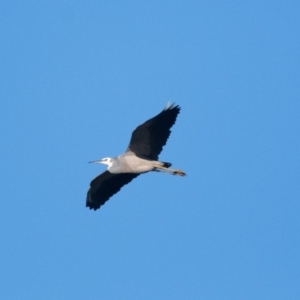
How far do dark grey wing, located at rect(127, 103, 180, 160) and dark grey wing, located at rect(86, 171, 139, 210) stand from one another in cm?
150

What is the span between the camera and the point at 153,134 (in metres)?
20.6

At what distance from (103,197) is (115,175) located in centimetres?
78

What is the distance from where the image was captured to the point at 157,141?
20.8m

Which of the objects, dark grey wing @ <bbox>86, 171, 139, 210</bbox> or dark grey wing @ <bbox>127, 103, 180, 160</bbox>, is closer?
dark grey wing @ <bbox>127, 103, 180, 160</bbox>

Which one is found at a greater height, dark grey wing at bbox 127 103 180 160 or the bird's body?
dark grey wing at bbox 127 103 180 160

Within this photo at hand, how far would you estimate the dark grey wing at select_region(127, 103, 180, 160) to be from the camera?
67.0 ft

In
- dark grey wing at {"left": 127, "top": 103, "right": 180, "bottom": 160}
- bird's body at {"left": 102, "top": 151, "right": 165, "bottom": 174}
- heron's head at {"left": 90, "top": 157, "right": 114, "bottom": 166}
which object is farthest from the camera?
heron's head at {"left": 90, "top": 157, "right": 114, "bottom": 166}

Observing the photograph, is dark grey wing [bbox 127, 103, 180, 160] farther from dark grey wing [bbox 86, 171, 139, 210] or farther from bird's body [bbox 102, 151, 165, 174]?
dark grey wing [bbox 86, 171, 139, 210]

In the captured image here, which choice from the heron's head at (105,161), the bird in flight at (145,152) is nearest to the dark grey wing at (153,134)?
the bird in flight at (145,152)

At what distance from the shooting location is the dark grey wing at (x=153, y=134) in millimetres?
20422

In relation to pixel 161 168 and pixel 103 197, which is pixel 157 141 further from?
pixel 103 197

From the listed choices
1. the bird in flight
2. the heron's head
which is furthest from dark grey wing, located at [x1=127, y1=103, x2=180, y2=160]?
the heron's head

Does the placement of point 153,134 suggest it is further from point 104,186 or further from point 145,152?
point 104,186

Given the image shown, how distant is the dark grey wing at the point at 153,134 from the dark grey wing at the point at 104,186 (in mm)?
1504
